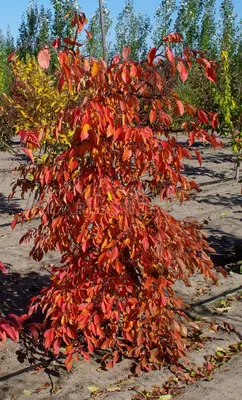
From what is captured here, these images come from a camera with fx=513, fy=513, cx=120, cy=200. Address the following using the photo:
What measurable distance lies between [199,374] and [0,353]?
4.82 ft

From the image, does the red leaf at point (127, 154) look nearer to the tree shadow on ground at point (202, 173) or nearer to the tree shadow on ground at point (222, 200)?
the tree shadow on ground at point (222, 200)

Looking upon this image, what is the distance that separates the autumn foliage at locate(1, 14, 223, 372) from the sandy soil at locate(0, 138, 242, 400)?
0.19 metres

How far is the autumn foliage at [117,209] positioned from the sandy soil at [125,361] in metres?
0.19

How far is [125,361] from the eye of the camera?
367 centimetres

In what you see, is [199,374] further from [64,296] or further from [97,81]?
[97,81]

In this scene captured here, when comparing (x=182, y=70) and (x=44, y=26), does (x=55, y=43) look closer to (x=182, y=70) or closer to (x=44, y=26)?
(x=182, y=70)

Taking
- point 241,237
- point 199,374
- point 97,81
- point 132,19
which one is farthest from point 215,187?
point 132,19

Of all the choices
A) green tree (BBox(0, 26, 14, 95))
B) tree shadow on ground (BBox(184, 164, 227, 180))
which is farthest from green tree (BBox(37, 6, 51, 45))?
tree shadow on ground (BBox(184, 164, 227, 180))

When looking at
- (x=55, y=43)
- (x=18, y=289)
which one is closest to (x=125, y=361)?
(x=18, y=289)

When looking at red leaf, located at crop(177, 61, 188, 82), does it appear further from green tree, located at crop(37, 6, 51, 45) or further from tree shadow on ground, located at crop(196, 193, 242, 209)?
green tree, located at crop(37, 6, 51, 45)

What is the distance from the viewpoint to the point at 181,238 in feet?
10.6

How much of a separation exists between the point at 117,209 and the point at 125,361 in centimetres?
132

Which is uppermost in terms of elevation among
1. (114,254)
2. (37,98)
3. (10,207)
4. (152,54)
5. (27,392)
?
(37,98)

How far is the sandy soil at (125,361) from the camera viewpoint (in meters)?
3.33
